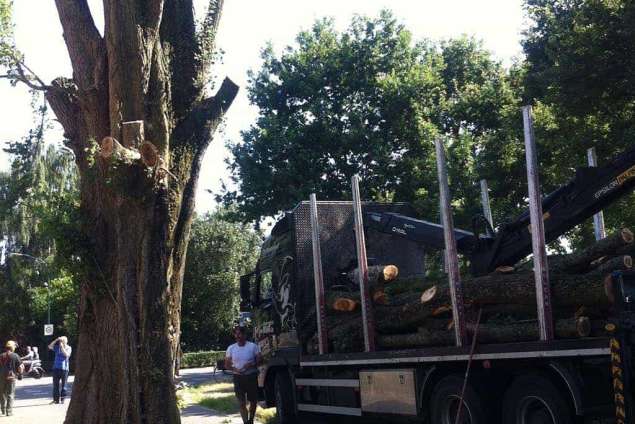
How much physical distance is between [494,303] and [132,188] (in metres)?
4.37

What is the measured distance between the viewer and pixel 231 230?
168 feet

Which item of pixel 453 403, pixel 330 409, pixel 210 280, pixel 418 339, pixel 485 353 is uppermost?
pixel 210 280

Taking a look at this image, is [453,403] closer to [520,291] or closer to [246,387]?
[520,291]

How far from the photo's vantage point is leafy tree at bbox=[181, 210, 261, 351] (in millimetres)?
49688

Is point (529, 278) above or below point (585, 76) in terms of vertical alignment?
below

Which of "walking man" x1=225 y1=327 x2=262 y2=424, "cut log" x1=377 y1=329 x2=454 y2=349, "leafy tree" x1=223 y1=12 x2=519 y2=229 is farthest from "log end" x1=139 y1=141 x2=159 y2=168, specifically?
"leafy tree" x1=223 y1=12 x2=519 y2=229

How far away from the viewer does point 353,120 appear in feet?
80.7

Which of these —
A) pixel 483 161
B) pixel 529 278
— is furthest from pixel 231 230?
pixel 529 278

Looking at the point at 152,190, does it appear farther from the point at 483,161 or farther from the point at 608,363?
the point at 483,161

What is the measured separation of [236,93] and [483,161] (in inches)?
467

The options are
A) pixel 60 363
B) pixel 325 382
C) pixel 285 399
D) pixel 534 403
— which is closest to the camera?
pixel 534 403

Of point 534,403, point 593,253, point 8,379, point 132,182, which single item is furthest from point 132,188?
point 8,379

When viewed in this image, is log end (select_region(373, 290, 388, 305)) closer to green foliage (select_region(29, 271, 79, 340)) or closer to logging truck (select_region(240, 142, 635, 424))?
logging truck (select_region(240, 142, 635, 424))

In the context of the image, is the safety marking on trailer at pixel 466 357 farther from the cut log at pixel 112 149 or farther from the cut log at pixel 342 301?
the cut log at pixel 112 149
